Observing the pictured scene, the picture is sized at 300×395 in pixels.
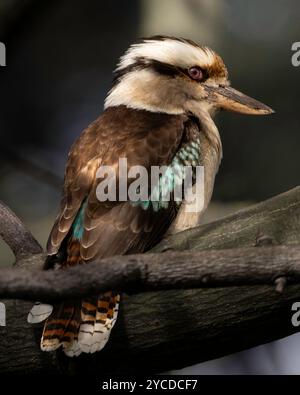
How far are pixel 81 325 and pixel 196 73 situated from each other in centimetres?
133

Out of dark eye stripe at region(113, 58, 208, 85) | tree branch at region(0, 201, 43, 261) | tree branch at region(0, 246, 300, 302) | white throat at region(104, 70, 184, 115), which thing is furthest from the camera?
dark eye stripe at region(113, 58, 208, 85)

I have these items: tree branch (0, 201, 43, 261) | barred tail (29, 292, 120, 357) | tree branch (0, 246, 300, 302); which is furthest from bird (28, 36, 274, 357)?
tree branch (0, 246, 300, 302)

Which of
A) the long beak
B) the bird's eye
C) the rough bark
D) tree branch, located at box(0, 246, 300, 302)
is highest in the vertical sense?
the bird's eye

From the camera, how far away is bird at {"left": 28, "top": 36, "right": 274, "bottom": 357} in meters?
2.76

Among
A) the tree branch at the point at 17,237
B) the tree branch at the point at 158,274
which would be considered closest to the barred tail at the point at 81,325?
the tree branch at the point at 17,237

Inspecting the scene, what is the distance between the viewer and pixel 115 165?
3.08 metres

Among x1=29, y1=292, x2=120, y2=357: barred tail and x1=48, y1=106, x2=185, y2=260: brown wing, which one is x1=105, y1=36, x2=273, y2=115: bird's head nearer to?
x1=48, y1=106, x2=185, y2=260: brown wing

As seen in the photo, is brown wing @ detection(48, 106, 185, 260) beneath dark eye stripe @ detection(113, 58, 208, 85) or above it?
beneath

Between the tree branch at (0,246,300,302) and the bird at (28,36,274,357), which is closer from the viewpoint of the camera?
the tree branch at (0,246,300,302)

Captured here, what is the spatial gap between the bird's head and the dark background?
701 mm

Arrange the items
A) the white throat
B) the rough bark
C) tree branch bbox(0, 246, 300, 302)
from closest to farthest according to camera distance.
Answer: tree branch bbox(0, 246, 300, 302), the rough bark, the white throat
